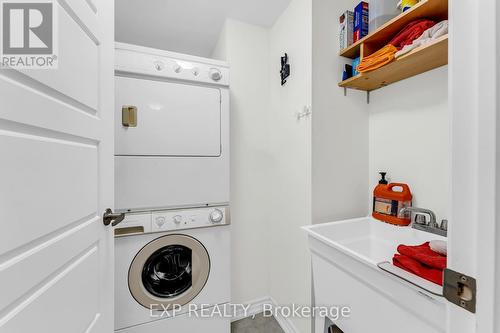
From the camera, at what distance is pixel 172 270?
1479 mm

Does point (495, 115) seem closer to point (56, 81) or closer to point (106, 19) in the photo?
point (56, 81)

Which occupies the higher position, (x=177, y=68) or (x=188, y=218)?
(x=177, y=68)

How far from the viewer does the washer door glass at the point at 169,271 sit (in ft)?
4.21

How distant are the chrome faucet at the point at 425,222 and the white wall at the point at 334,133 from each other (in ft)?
1.12

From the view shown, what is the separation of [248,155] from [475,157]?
5.23 ft

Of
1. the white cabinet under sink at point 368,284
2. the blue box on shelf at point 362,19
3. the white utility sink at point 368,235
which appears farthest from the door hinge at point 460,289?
the blue box on shelf at point 362,19

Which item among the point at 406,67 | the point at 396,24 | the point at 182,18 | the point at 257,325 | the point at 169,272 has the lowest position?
the point at 257,325

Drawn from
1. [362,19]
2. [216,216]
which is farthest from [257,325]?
[362,19]

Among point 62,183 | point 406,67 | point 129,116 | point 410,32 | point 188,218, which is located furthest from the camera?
point 188,218

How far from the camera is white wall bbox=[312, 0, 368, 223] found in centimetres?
138

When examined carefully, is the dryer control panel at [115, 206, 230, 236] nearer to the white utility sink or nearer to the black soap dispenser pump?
the white utility sink

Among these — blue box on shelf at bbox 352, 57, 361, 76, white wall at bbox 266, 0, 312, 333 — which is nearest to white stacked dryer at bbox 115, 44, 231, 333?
white wall at bbox 266, 0, 312, 333

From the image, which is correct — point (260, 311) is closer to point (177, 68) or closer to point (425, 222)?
point (425, 222)

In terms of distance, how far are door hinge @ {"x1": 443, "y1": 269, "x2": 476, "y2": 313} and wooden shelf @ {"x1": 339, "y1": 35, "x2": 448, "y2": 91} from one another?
97 cm
